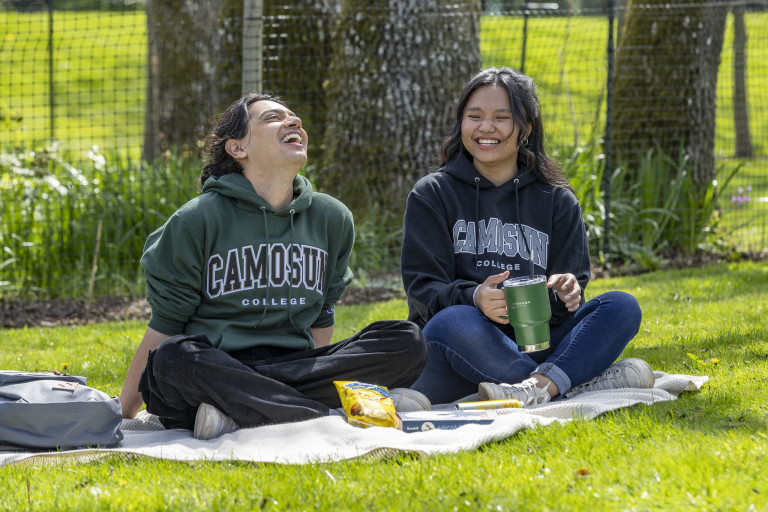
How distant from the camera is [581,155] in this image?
7816mm

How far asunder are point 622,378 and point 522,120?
1157 millimetres

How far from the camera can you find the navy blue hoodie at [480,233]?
13.1 feet

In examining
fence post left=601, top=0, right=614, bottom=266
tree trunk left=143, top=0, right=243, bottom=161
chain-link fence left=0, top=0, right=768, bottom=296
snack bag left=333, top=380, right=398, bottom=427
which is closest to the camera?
snack bag left=333, top=380, right=398, bottom=427

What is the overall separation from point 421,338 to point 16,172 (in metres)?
4.83

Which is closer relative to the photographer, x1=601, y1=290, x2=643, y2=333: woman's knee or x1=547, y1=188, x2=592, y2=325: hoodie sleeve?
x1=601, y1=290, x2=643, y2=333: woman's knee

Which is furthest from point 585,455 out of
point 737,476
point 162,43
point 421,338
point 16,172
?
point 162,43

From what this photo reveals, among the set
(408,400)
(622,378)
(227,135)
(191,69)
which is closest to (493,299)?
(408,400)

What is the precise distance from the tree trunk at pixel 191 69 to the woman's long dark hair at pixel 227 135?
13.5 feet

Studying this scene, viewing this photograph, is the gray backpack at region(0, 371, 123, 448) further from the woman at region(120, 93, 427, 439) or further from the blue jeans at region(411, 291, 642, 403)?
the blue jeans at region(411, 291, 642, 403)

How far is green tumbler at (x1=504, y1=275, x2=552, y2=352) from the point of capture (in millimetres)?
3371

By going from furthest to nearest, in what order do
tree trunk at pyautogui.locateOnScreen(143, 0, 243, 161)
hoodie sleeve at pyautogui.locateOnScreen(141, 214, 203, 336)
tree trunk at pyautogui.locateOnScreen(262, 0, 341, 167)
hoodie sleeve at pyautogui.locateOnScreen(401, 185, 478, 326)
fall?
tree trunk at pyautogui.locateOnScreen(143, 0, 243, 161) → tree trunk at pyautogui.locateOnScreen(262, 0, 341, 167) → hoodie sleeve at pyautogui.locateOnScreen(401, 185, 478, 326) → hoodie sleeve at pyautogui.locateOnScreen(141, 214, 203, 336)

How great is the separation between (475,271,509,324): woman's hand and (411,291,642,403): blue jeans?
4.6 inches

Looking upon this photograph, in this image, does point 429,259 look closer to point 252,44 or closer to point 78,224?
point 252,44

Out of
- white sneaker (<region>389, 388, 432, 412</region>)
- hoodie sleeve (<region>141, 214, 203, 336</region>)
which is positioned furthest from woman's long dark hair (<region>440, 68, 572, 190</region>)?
hoodie sleeve (<region>141, 214, 203, 336</region>)
